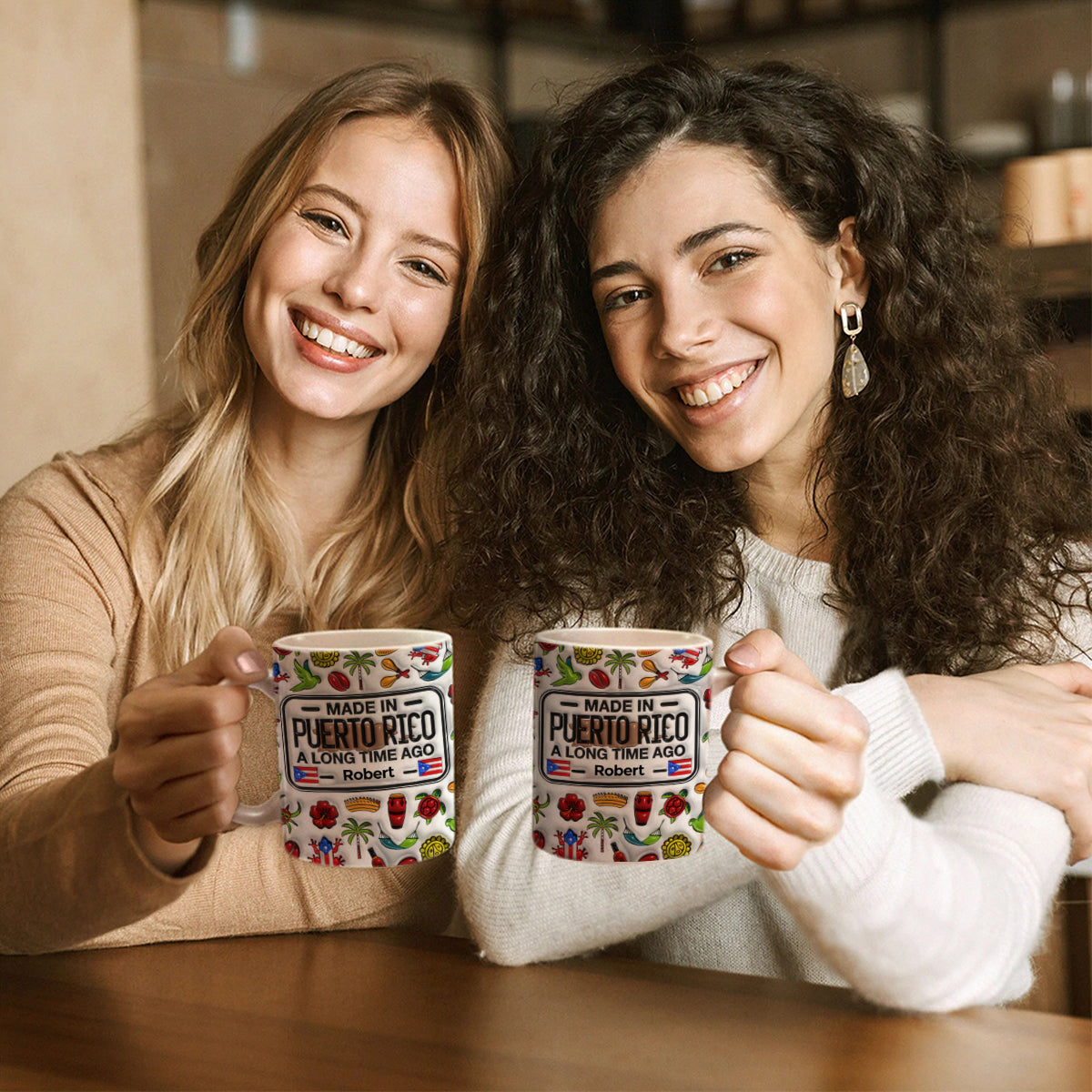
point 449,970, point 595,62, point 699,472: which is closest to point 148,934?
point 449,970

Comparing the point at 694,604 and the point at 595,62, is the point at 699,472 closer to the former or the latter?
the point at 694,604

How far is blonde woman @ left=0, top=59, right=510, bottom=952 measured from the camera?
3.79 feet

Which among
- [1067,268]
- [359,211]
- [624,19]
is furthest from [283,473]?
[624,19]

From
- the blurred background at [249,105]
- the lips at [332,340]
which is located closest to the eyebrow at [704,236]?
the blurred background at [249,105]

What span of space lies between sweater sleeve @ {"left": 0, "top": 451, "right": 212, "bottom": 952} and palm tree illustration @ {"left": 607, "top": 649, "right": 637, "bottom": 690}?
1.17 feet

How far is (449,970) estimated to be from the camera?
970 millimetres

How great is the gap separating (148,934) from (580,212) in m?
0.75

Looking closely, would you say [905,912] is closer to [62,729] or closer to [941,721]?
[941,721]

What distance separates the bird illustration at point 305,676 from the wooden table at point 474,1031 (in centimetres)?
22

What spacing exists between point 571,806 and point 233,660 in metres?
0.23

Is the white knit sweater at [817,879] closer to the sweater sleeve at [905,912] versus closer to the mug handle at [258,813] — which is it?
the sweater sleeve at [905,912]

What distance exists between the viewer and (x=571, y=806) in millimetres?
819

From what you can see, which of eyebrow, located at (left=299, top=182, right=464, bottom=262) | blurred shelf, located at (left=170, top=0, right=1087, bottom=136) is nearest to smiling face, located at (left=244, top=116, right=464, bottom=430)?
eyebrow, located at (left=299, top=182, right=464, bottom=262)

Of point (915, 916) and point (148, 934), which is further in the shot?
point (148, 934)
